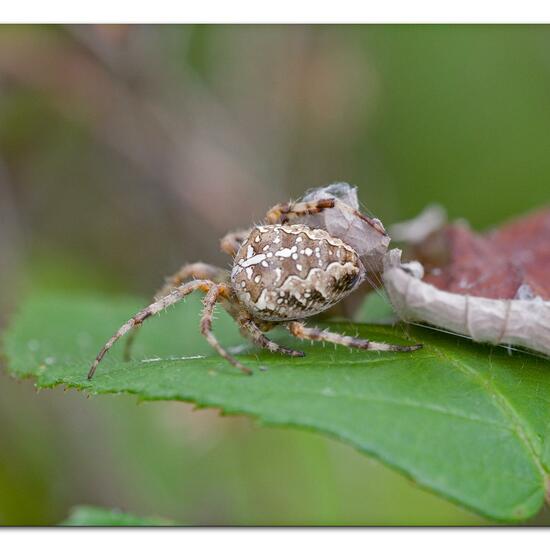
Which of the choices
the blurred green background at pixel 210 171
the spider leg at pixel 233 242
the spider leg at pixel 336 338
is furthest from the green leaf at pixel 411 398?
the blurred green background at pixel 210 171

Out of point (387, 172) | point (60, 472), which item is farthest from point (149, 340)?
point (387, 172)

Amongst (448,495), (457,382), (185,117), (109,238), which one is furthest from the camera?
(109,238)

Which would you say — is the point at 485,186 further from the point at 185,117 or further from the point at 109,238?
the point at 109,238

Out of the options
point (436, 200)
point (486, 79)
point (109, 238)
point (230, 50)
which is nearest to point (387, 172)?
point (436, 200)

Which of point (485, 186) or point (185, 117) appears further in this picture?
point (485, 186)

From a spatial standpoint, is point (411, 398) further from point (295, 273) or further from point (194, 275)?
point (194, 275)

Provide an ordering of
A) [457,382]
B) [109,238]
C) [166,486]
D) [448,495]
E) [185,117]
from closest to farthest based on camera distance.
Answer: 1. [448,495]
2. [457,382]
3. [166,486]
4. [185,117]
5. [109,238]

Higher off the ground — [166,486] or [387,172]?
[387,172]

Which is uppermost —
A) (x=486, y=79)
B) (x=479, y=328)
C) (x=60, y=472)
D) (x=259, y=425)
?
(x=486, y=79)
